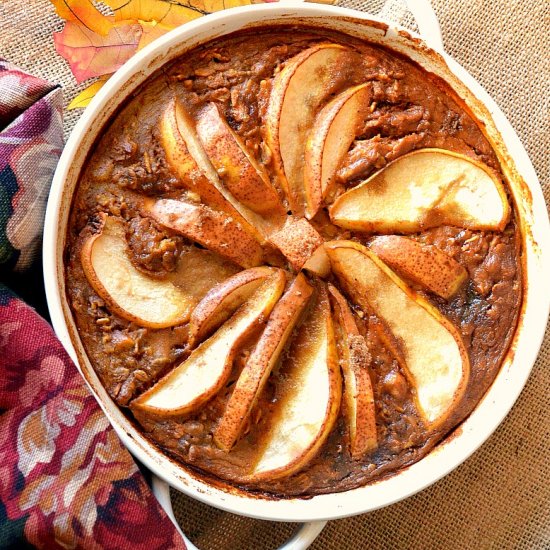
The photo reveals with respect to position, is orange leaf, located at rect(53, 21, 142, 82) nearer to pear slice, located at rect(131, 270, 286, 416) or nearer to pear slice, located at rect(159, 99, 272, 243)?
pear slice, located at rect(159, 99, 272, 243)

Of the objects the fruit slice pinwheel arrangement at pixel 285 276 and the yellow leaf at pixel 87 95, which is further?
the yellow leaf at pixel 87 95

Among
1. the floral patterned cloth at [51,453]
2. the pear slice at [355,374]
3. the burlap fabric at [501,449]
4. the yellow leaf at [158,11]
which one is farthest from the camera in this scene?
the burlap fabric at [501,449]

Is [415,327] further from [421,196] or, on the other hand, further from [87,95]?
[87,95]

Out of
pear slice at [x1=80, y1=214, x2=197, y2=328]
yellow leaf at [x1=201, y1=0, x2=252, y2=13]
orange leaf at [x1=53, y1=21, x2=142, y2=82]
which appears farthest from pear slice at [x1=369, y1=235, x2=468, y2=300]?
orange leaf at [x1=53, y1=21, x2=142, y2=82]

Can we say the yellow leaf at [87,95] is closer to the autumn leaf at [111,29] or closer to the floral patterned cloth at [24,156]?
Result: the autumn leaf at [111,29]

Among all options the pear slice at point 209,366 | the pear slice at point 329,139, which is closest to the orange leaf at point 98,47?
the pear slice at point 329,139

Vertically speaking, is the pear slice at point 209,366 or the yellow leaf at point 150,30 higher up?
the yellow leaf at point 150,30

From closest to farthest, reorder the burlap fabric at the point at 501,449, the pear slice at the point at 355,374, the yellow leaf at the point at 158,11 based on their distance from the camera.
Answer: the pear slice at the point at 355,374 < the yellow leaf at the point at 158,11 < the burlap fabric at the point at 501,449

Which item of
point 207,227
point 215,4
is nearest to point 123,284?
point 207,227
